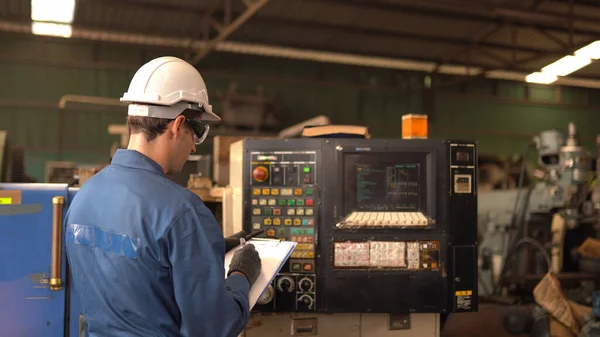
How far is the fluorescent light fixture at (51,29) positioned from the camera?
19.8ft

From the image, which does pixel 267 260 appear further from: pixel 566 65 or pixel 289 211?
pixel 566 65

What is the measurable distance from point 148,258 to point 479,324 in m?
3.59

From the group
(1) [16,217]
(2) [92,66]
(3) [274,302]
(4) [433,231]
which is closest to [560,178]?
(4) [433,231]

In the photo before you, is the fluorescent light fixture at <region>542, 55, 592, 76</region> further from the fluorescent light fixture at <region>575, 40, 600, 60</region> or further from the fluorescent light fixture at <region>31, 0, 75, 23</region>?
the fluorescent light fixture at <region>31, 0, 75, 23</region>

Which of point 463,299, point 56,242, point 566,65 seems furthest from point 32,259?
point 566,65

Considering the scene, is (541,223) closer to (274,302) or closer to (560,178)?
(560,178)

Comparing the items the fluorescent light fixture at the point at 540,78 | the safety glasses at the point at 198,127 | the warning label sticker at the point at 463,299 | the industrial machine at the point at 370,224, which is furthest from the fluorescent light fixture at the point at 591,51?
the safety glasses at the point at 198,127

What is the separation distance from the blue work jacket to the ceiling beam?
12.5 feet

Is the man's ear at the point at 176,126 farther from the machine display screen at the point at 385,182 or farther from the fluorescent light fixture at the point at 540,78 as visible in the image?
the fluorescent light fixture at the point at 540,78

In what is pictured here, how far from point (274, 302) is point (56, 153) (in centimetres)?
496

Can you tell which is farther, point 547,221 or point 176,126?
point 547,221

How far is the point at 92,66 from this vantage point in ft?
21.9

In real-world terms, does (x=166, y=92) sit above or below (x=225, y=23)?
below

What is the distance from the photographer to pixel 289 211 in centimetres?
236
